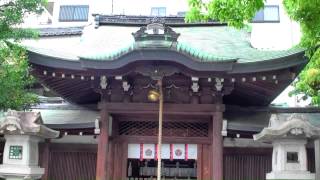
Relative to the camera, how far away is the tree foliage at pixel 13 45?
944cm

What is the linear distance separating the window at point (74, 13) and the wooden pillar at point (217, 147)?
24.1m

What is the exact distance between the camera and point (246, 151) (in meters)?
11.1

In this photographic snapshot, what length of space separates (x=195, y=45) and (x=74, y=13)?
882 inches

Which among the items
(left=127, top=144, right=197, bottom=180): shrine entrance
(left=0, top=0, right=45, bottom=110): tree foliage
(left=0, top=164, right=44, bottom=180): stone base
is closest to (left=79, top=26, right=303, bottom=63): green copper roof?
(left=0, top=0, right=45, bottom=110): tree foliage

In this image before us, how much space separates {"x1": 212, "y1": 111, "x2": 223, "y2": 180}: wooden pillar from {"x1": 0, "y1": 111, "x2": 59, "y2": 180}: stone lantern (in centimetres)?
360

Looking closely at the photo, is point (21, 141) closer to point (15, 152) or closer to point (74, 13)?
point (15, 152)

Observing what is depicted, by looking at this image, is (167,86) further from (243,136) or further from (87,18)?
(87,18)

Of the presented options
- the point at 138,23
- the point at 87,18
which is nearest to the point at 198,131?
the point at 138,23

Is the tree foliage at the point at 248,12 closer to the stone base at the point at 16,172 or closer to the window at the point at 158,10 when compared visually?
the stone base at the point at 16,172

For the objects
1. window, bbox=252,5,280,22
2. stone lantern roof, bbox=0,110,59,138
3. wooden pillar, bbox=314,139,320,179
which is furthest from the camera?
window, bbox=252,5,280,22

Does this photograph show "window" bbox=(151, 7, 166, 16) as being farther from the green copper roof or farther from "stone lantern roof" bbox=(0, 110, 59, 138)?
"stone lantern roof" bbox=(0, 110, 59, 138)

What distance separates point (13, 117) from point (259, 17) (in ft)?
77.0

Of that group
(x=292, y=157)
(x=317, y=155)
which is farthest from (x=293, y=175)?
(x=317, y=155)

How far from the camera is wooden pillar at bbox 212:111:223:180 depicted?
10.1 m
